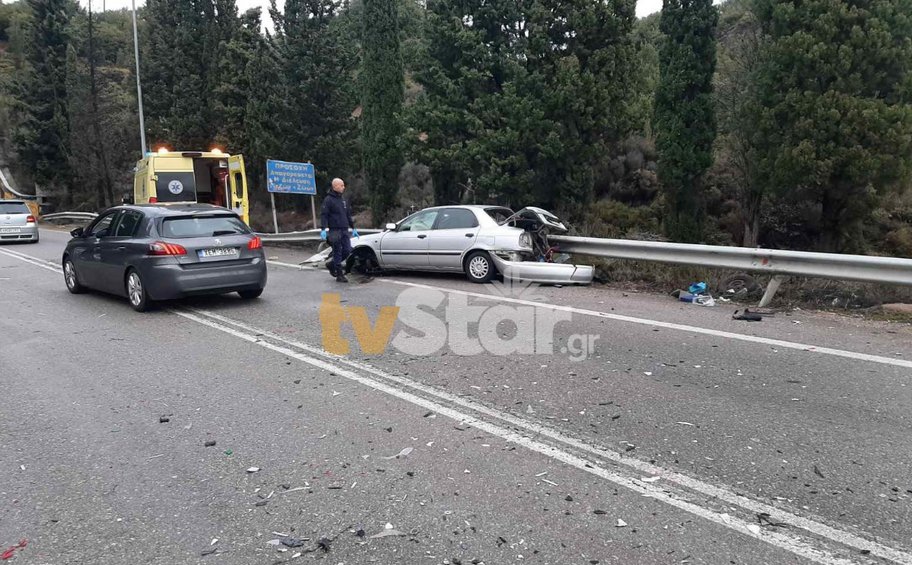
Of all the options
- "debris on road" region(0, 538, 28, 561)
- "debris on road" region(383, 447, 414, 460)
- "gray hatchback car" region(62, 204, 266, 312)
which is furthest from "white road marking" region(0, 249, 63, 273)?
"debris on road" region(383, 447, 414, 460)

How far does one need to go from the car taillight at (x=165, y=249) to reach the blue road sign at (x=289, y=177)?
10.1m

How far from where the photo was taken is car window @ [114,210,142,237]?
9312mm

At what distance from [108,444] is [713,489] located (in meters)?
3.93

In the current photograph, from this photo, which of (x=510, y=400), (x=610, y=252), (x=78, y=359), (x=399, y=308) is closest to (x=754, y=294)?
(x=610, y=252)

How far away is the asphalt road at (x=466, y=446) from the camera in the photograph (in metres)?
3.16

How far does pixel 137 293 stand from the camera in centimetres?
913

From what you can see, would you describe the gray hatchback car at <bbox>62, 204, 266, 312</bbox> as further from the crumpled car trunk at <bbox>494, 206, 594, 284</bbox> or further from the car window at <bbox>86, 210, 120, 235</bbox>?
the crumpled car trunk at <bbox>494, 206, 594, 284</bbox>

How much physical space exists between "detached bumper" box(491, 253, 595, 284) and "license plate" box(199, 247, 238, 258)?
4431 millimetres

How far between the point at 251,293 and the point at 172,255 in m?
1.46

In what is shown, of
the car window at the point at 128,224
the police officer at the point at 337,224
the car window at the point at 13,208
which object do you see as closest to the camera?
the car window at the point at 128,224

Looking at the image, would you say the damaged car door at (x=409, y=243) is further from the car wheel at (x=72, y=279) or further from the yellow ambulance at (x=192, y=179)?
the yellow ambulance at (x=192, y=179)

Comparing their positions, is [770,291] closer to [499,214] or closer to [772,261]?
[772,261]

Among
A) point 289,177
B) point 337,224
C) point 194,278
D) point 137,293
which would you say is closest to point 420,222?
point 337,224
